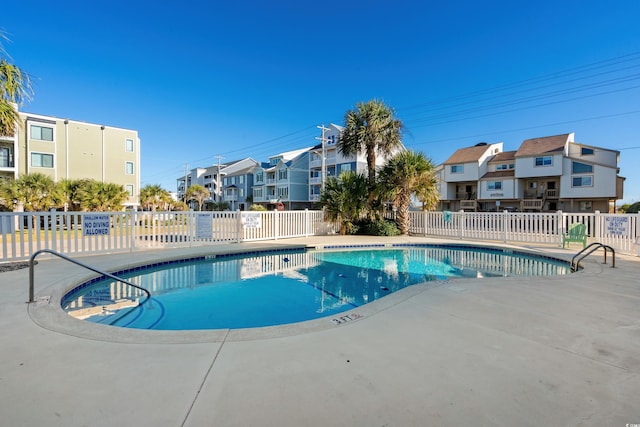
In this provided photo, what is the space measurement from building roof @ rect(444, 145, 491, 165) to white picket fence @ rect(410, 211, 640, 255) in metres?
26.5

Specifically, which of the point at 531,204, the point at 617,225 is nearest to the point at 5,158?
the point at 617,225

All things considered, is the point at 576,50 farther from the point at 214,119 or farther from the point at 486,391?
the point at 214,119

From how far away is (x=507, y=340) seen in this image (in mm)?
3277

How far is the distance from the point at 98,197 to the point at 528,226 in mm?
26702

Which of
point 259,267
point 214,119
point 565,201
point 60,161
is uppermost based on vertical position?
point 214,119

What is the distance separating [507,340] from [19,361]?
483 cm

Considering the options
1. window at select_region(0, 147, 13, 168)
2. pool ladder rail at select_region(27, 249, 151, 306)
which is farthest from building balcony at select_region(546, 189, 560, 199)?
window at select_region(0, 147, 13, 168)

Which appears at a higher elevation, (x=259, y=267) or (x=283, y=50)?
(x=283, y=50)

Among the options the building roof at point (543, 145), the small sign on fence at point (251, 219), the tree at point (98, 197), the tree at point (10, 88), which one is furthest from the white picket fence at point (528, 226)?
the building roof at point (543, 145)

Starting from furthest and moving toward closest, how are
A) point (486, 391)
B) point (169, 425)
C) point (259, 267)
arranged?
point (259, 267) → point (486, 391) → point (169, 425)

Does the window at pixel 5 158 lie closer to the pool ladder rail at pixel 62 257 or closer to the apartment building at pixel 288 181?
the apartment building at pixel 288 181

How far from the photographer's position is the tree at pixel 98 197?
70.5ft

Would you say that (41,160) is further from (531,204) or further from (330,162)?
(531,204)

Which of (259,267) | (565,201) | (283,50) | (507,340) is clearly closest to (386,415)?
(507,340)
